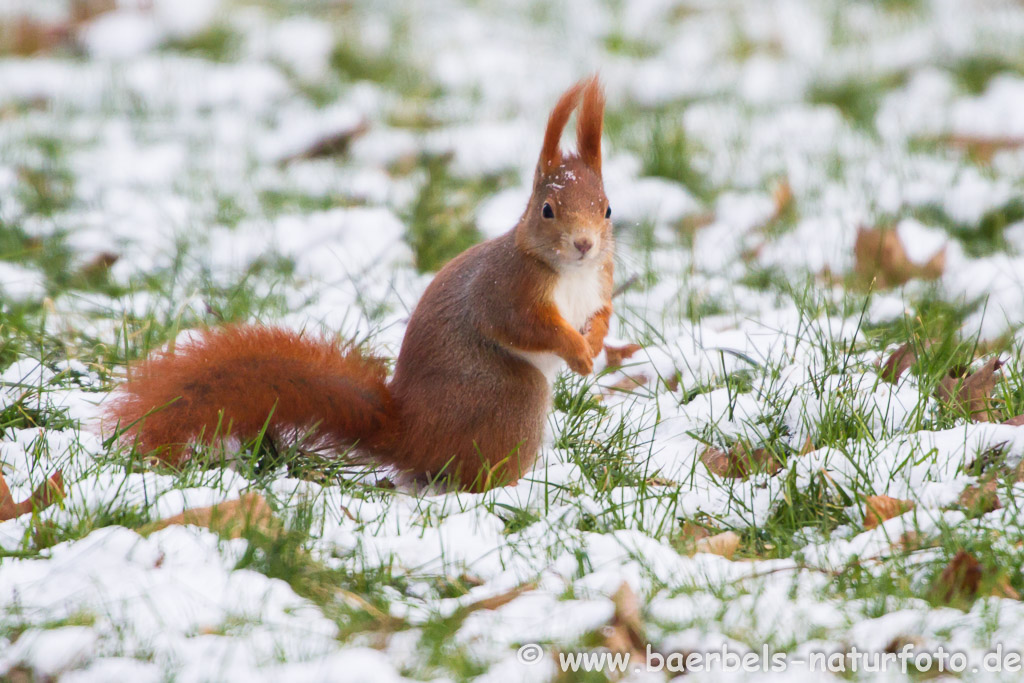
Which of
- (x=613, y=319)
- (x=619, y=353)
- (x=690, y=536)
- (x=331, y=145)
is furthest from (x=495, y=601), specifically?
(x=331, y=145)

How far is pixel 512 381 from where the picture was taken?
2.11 meters

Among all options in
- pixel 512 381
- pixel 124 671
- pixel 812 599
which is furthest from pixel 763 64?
pixel 124 671

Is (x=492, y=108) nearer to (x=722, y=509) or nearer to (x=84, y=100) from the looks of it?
(x=84, y=100)

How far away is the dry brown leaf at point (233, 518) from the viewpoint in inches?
65.8

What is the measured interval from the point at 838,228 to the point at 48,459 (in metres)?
2.37

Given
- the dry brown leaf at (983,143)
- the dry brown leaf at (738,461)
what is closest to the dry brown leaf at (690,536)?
the dry brown leaf at (738,461)

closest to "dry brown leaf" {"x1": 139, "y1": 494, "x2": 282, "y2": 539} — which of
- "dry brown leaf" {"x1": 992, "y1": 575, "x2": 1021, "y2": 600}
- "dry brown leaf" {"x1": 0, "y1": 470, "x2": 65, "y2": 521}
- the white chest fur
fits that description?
"dry brown leaf" {"x1": 0, "y1": 470, "x2": 65, "y2": 521}

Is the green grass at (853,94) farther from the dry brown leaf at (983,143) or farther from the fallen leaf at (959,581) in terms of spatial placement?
the fallen leaf at (959,581)

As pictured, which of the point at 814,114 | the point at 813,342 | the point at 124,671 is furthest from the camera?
the point at 814,114

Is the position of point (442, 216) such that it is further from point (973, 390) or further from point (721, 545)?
point (721, 545)

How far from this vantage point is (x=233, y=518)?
1.70 m

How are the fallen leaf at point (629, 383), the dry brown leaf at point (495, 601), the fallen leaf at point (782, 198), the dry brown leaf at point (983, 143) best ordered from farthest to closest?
the dry brown leaf at point (983, 143), the fallen leaf at point (782, 198), the fallen leaf at point (629, 383), the dry brown leaf at point (495, 601)

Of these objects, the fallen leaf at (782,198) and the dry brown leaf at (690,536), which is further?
the fallen leaf at (782,198)

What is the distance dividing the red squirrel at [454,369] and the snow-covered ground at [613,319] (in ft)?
Answer: 0.33
